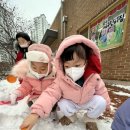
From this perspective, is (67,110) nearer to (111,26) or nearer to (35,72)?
(35,72)

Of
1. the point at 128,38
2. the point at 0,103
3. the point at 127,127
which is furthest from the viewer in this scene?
the point at 128,38

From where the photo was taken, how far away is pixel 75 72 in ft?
5.13

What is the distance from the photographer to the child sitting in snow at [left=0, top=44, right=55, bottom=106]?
1.85m

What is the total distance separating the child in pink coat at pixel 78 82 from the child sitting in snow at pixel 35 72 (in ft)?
0.88

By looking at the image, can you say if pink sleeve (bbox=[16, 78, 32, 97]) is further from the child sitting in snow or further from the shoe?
the shoe

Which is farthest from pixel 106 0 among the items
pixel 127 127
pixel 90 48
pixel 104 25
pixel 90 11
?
pixel 127 127

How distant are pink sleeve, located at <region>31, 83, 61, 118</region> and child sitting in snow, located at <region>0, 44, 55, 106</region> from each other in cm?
30

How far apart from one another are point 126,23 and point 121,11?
42cm

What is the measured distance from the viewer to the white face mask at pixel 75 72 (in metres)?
1.56

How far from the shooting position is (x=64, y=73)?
164cm

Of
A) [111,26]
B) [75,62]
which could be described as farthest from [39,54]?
[111,26]

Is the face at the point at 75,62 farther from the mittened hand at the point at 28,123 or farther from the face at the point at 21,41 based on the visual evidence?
the face at the point at 21,41

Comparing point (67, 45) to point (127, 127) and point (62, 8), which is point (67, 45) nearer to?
point (127, 127)

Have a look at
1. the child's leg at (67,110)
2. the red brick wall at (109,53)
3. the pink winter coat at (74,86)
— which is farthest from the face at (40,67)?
the red brick wall at (109,53)
